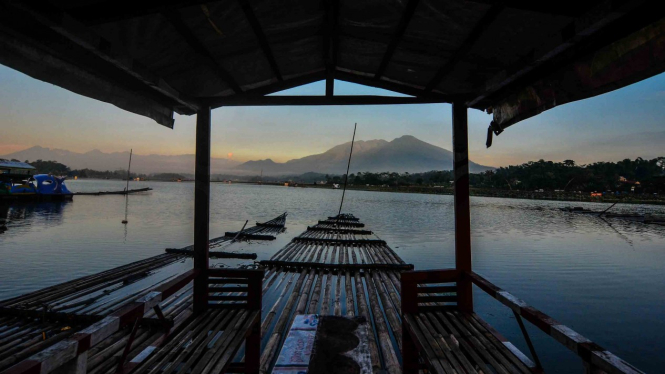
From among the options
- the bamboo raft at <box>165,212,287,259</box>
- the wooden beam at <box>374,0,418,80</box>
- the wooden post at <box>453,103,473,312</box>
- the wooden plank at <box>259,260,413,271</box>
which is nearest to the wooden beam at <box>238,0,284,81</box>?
the wooden beam at <box>374,0,418,80</box>

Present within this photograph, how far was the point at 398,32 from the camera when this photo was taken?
3.54 meters

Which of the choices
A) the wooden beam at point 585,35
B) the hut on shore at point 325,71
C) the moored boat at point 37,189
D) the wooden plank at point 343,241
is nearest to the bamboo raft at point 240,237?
the wooden plank at point 343,241

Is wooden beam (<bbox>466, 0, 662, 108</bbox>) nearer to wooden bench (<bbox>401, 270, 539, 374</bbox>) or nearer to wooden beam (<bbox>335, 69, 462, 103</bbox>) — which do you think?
wooden beam (<bbox>335, 69, 462, 103</bbox>)

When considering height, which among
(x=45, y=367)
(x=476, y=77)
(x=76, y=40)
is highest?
(x=476, y=77)

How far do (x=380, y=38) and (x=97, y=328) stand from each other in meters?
4.10

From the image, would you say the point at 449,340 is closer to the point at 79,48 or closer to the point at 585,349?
the point at 585,349

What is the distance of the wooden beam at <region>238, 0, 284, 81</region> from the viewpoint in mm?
3063

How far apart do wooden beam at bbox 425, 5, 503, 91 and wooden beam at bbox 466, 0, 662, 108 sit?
0.52 metres

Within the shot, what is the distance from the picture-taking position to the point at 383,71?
469 cm

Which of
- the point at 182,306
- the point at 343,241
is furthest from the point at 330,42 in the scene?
the point at 343,241

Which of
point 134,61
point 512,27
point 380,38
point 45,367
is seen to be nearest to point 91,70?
point 134,61

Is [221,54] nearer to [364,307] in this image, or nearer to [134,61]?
[134,61]

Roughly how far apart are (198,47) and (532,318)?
449 centimetres

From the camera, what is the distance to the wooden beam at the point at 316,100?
466 cm
